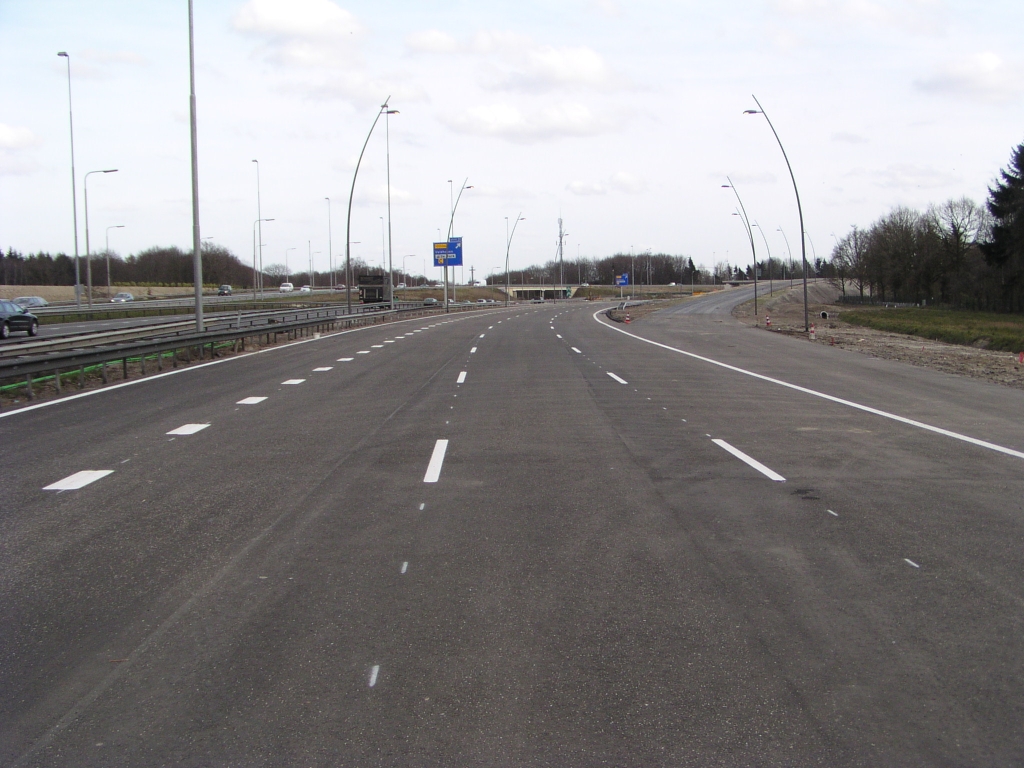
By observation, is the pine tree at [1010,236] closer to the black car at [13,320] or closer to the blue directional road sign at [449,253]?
the blue directional road sign at [449,253]

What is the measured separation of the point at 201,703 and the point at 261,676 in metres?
0.33

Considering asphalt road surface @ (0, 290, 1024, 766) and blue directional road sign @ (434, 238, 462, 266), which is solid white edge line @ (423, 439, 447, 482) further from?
blue directional road sign @ (434, 238, 462, 266)

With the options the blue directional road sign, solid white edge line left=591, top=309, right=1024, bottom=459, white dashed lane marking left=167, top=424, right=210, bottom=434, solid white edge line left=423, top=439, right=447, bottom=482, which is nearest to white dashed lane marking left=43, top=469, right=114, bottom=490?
white dashed lane marking left=167, top=424, right=210, bottom=434

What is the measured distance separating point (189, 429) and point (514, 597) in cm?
831

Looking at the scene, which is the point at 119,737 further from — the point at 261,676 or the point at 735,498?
the point at 735,498

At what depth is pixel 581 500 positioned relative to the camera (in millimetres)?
7781

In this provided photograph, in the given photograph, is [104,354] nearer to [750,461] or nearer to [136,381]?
[136,381]

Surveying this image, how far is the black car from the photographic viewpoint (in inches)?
1356

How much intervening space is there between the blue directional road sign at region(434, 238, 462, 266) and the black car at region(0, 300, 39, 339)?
48132 mm

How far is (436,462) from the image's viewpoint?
9.66m

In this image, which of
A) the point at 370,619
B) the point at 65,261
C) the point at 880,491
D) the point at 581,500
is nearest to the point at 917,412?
the point at 880,491

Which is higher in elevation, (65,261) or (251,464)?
(65,261)

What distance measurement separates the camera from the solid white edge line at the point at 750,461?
877cm

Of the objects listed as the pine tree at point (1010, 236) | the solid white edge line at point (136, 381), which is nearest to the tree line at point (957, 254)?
the pine tree at point (1010, 236)
